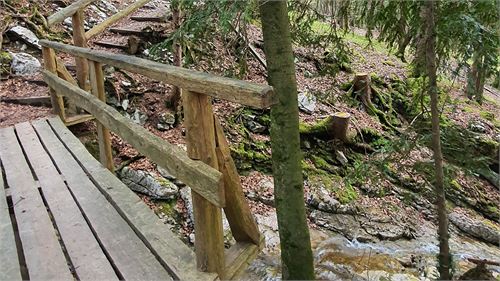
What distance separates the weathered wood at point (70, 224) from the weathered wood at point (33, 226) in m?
0.06

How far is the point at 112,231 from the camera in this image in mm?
2812

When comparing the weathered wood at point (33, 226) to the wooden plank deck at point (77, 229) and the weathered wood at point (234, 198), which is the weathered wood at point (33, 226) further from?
the weathered wood at point (234, 198)

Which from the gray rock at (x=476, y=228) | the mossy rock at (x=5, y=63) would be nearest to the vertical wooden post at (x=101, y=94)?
the mossy rock at (x=5, y=63)

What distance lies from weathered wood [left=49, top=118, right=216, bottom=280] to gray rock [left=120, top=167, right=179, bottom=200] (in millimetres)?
1285

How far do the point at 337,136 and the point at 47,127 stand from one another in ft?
17.8

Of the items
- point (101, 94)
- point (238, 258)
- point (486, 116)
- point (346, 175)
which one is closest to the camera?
point (238, 258)

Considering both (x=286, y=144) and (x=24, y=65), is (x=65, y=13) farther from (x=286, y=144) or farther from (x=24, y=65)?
(x=286, y=144)

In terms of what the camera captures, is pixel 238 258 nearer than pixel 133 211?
Yes

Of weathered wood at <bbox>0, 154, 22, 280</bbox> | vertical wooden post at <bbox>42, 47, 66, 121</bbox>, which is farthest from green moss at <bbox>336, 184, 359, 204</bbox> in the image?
weathered wood at <bbox>0, 154, 22, 280</bbox>

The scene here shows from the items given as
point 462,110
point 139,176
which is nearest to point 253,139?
point 139,176

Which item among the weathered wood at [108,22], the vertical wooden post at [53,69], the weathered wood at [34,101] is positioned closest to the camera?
the vertical wooden post at [53,69]

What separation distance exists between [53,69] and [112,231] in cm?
371

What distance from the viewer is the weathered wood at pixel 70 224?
2.42 metres

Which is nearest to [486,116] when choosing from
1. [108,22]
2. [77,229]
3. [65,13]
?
[108,22]
